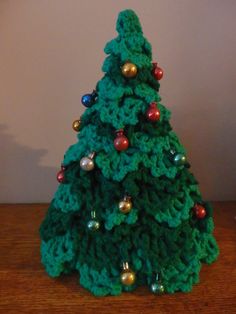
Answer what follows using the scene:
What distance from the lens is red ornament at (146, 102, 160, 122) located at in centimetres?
56

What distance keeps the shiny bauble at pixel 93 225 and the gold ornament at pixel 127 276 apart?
7cm

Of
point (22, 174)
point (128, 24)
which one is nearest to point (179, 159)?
point (128, 24)

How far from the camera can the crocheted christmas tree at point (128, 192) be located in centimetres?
57

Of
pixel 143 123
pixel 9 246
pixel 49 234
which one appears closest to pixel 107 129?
pixel 143 123

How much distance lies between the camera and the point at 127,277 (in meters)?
0.57

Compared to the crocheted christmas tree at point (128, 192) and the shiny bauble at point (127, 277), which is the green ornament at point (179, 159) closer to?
the crocheted christmas tree at point (128, 192)

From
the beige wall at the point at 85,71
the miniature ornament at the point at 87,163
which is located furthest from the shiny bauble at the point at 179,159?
the beige wall at the point at 85,71

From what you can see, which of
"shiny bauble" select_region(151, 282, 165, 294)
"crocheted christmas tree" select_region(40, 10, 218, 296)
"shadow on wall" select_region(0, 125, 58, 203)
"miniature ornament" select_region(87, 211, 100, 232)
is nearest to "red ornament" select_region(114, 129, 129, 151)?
"crocheted christmas tree" select_region(40, 10, 218, 296)

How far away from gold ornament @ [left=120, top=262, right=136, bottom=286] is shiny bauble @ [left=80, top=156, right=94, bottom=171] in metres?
0.15

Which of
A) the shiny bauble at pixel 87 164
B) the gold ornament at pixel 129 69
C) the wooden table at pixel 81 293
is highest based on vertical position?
the gold ornament at pixel 129 69

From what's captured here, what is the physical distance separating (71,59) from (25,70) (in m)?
0.10

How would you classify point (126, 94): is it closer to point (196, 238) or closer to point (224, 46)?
point (196, 238)

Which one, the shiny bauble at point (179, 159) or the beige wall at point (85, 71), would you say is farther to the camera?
the beige wall at point (85, 71)

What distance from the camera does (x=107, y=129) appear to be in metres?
0.58
